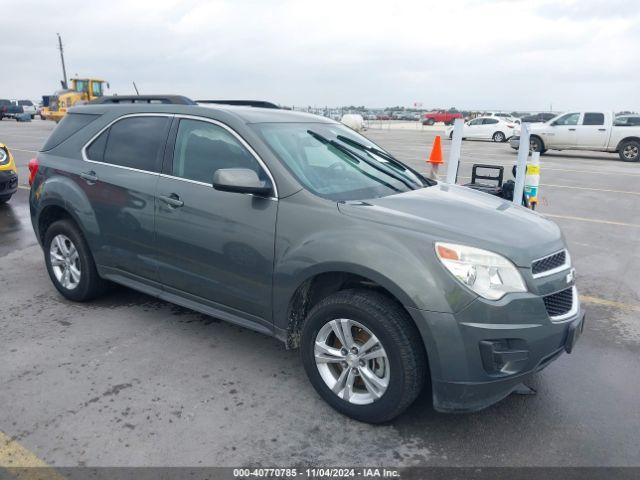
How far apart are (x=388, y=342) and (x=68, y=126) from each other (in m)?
3.45

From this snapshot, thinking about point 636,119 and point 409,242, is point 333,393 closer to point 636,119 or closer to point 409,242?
point 409,242

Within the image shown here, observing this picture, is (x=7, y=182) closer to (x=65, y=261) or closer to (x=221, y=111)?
(x=65, y=261)

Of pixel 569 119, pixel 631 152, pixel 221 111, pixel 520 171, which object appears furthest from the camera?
pixel 569 119

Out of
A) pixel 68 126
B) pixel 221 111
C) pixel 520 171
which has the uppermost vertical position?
pixel 221 111

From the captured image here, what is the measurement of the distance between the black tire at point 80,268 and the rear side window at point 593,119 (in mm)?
19302

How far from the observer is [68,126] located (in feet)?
14.9

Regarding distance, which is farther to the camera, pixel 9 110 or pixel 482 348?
pixel 9 110

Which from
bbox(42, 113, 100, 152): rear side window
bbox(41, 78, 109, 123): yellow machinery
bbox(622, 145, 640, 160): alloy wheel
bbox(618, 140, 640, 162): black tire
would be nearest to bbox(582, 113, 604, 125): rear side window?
bbox(618, 140, 640, 162): black tire

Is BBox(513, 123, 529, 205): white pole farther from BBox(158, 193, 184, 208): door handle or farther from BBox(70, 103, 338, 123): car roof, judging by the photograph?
BBox(158, 193, 184, 208): door handle

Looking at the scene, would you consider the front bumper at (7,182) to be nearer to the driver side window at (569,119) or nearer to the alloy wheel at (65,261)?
the alloy wheel at (65,261)

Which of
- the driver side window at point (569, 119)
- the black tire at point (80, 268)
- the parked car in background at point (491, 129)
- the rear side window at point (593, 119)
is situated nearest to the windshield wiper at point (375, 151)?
the black tire at point (80, 268)

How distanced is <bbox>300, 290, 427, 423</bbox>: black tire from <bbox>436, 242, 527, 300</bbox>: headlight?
36 centimetres

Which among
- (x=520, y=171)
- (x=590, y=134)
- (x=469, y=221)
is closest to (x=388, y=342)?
(x=469, y=221)

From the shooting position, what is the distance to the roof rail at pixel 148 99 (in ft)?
13.0
